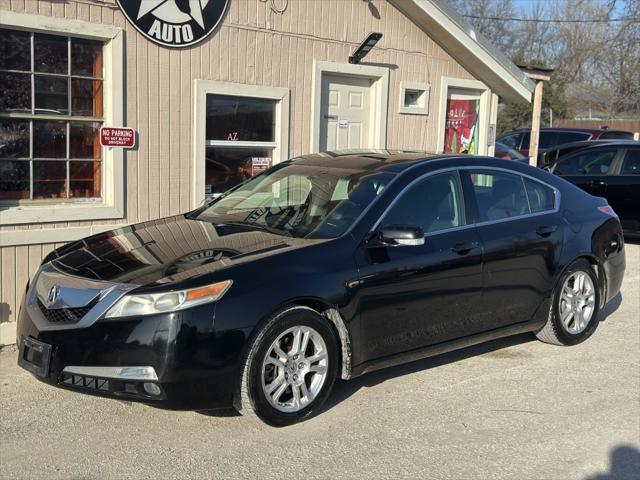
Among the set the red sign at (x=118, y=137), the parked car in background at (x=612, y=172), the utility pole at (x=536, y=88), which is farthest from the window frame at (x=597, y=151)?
the red sign at (x=118, y=137)

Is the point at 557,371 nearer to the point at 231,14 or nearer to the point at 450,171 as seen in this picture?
the point at 450,171

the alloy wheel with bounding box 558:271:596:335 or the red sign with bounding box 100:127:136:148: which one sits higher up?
the red sign with bounding box 100:127:136:148

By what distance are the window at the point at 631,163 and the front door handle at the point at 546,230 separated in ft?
20.8

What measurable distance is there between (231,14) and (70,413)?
4.43 m

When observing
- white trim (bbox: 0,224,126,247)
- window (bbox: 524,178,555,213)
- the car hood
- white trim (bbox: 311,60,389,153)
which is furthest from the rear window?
the car hood

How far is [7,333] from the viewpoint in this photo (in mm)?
6238

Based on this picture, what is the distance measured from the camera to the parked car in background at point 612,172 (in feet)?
37.1

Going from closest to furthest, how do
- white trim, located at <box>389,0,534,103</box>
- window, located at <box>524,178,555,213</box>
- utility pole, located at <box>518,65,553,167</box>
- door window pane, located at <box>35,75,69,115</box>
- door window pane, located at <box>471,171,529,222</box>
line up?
1. door window pane, located at <box>471,171,529,222</box>
2. window, located at <box>524,178,555,213</box>
3. door window pane, located at <box>35,75,69,115</box>
4. white trim, located at <box>389,0,534,103</box>
5. utility pole, located at <box>518,65,553,167</box>

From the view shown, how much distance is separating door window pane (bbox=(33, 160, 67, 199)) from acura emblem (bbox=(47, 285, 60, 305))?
2376 mm

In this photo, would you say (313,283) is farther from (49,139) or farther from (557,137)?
(557,137)

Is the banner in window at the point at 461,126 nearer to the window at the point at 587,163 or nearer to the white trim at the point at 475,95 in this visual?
the white trim at the point at 475,95

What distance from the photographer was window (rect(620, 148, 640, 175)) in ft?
37.7

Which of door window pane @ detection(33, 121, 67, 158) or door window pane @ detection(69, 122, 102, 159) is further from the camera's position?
door window pane @ detection(69, 122, 102, 159)

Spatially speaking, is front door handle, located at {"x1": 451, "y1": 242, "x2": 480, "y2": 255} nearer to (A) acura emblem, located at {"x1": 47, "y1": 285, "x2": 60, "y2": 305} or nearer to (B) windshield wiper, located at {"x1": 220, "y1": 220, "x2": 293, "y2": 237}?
(B) windshield wiper, located at {"x1": 220, "y1": 220, "x2": 293, "y2": 237}
